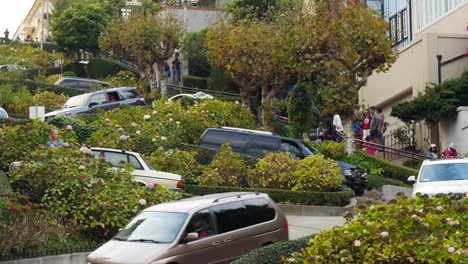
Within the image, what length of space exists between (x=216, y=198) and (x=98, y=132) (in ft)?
40.2

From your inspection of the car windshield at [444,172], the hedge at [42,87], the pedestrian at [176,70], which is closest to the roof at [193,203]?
the car windshield at [444,172]

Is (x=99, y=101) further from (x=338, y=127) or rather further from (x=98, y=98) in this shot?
(x=338, y=127)

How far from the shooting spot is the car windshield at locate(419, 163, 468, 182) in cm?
2042

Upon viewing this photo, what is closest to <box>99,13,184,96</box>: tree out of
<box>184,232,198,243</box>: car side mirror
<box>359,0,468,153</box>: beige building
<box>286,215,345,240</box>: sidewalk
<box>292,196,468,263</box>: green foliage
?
<box>359,0,468,153</box>: beige building

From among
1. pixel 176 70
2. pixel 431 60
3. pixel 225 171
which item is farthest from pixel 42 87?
pixel 225 171

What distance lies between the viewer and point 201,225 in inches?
577

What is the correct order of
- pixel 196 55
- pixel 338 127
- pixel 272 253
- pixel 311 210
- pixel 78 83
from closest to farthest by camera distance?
pixel 272 253 → pixel 311 210 → pixel 338 127 → pixel 78 83 → pixel 196 55

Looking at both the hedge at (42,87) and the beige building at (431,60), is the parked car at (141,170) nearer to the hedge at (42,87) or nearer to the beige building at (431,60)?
the beige building at (431,60)

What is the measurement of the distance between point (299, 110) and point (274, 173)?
961cm

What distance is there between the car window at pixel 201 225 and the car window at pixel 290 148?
39.2 ft

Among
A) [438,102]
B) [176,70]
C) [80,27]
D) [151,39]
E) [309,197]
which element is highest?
[80,27]

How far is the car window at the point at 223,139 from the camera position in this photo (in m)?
27.2

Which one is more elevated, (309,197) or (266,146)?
(266,146)

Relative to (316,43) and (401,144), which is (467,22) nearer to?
(401,144)
